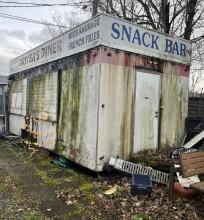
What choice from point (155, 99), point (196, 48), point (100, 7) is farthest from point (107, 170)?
point (100, 7)

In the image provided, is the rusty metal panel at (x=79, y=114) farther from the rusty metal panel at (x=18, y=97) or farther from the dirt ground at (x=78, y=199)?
the rusty metal panel at (x=18, y=97)

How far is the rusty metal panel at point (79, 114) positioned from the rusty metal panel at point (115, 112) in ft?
0.55

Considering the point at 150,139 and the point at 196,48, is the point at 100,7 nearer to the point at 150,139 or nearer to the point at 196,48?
the point at 196,48

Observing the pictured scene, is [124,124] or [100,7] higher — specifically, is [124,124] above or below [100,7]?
below

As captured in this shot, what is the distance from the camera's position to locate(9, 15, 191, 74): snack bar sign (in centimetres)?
765

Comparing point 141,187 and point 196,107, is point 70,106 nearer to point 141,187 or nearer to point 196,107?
point 141,187

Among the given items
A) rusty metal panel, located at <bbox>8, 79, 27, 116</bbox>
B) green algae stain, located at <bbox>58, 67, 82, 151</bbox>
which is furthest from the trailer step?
rusty metal panel, located at <bbox>8, 79, 27, 116</bbox>

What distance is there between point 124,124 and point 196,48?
734 cm

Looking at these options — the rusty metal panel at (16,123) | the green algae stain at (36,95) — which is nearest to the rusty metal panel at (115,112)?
the green algae stain at (36,95)

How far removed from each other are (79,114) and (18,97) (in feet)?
21.0

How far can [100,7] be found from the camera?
51.0ft

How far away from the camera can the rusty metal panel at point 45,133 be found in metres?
9.92

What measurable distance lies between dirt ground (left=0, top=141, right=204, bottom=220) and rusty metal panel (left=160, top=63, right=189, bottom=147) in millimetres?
2148

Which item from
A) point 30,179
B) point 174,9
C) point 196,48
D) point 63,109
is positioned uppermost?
point 174,9
